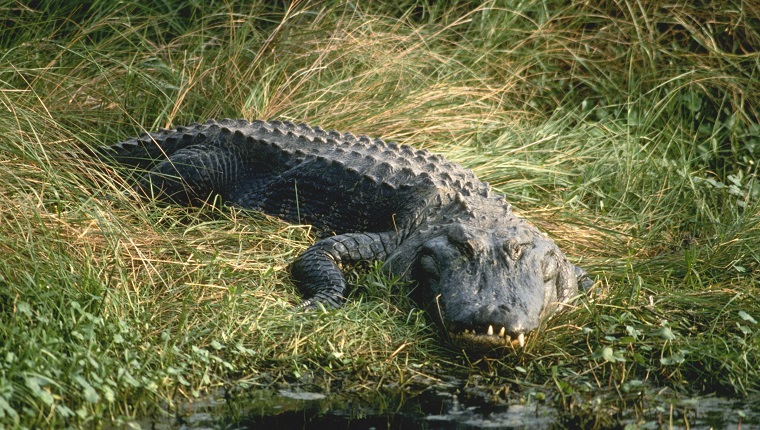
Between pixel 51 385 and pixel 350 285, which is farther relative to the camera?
pixel 350 285

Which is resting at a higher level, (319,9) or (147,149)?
(319,9)

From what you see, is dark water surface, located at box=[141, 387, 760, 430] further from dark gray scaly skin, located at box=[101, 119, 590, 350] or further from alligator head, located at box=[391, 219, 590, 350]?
dark gray scaly skin, located at box=[101, 119, 590, 350]

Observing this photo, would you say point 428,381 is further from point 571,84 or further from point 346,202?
point 571,84

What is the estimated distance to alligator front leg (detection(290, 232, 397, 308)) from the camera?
202 inches

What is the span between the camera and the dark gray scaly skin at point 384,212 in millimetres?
4738

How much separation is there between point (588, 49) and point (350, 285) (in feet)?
12.4

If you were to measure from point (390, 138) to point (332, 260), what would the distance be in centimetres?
194

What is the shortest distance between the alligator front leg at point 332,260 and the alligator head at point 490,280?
28 cm

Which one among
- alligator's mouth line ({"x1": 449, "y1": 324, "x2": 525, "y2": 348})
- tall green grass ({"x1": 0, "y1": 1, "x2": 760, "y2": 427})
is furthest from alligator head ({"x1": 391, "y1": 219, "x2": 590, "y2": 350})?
tall green grass ({"x1": 0, "y1": 1, "x2": 760, "y2": 427})

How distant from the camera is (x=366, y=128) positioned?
709 cm

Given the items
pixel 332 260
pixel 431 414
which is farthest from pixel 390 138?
pixel 431 414

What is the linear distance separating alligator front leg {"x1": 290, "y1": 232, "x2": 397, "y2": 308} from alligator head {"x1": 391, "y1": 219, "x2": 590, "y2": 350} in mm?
277

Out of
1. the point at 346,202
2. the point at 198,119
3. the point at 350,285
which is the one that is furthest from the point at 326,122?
the point at 350,285

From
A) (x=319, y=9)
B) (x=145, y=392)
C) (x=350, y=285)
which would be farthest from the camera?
(x=319, y=9)
